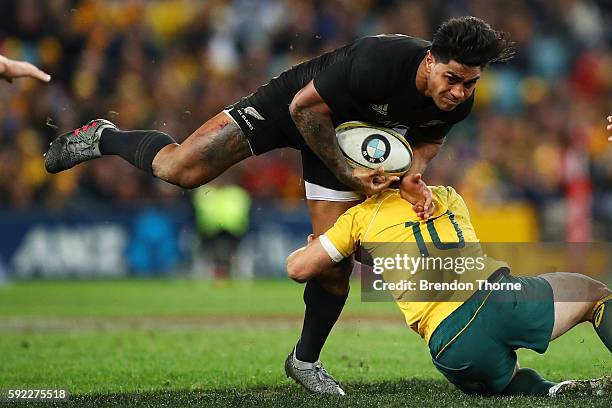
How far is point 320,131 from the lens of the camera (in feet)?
20.4

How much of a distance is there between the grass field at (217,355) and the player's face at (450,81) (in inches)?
63.7

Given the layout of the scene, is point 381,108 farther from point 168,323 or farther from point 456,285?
point 168,323

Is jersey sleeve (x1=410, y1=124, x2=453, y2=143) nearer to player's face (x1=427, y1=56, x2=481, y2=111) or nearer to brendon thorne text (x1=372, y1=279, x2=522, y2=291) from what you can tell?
player's face (x1=427, y1=56, x2=481, y2=111)

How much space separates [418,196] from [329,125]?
Answer: 0.81 meters

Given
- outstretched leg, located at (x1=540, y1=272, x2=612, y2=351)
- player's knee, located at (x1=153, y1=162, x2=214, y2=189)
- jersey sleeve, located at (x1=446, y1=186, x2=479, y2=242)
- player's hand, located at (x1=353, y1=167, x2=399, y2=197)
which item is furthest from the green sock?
player's knee, located at (x1=153, y1=162, x2=214, y2=189)

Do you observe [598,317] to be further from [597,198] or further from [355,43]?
[597,198]

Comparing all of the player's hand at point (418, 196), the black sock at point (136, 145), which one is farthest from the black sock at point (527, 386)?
the black sock at point (136, 145)

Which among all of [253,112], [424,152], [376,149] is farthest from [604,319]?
[253,112]

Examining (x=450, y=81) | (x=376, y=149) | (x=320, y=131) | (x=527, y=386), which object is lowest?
(x=527, y=386)

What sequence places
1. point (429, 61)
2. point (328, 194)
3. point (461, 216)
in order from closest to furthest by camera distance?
point (461, 216)
point (429, 61)
point (328, 194)

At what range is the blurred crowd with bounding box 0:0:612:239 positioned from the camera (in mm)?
16500

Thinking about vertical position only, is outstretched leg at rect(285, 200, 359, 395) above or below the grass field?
above

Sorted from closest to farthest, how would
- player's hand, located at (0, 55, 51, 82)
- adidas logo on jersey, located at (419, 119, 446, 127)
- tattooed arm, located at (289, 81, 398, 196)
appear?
tattooed arm, located at (289, 81, 398, 196)
player's hand, located at (0, 55, 51, 82)
adidas logo on jersey, located at (419, 119, 446, 127)

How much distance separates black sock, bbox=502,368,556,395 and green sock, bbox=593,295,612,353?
0.41 metres
